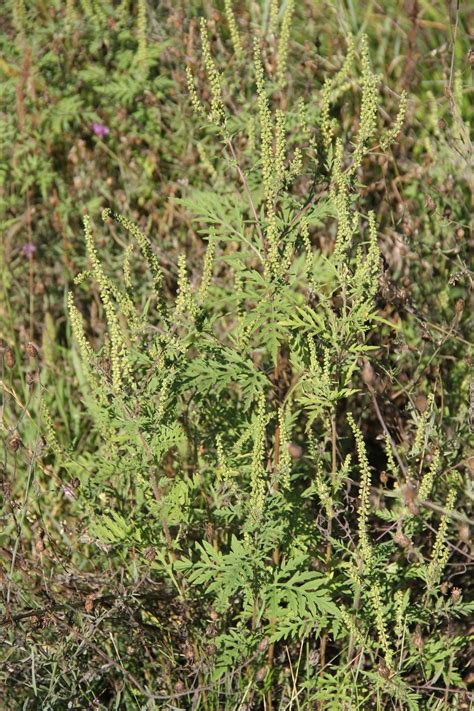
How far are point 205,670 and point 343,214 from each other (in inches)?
49.8

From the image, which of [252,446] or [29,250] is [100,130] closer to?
[29,250]

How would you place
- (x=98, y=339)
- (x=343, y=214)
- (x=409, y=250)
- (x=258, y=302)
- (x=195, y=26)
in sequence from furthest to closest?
1. (x=195, y=26)
2. (x=98, y=339)
3. (x=409, y=250)
4. (x=258, y=302)
5. (x=343, y=214)

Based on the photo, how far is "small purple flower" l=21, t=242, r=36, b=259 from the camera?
427 cm

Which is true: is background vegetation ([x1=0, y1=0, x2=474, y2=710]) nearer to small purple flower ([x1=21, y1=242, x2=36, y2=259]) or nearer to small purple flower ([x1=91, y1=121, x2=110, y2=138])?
small purple flower ([x1=21, y1=242, x2=36, y2=259])

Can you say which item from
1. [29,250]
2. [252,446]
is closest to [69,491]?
[252,446]

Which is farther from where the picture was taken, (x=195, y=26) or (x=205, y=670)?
(x=195, y=26)

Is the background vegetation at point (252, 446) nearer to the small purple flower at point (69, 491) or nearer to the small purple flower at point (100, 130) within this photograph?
the small purple flower at point (69, 491)

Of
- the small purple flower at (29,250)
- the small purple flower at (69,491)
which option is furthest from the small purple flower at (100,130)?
the small purple flower at (69,491)

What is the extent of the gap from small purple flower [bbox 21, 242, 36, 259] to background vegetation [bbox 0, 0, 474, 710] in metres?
0.02

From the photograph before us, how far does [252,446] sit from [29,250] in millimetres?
1820

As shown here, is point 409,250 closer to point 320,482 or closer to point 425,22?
point 320,482

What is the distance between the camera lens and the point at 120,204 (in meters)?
4.23

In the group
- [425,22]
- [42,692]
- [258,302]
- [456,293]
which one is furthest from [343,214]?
[425,22]

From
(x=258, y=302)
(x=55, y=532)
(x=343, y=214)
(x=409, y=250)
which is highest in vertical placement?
(x=343, y=214)
